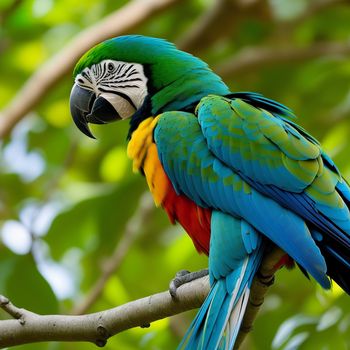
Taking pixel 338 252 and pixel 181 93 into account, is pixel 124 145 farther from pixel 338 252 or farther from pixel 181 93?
pixel 338 252

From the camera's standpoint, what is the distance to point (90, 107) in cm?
300

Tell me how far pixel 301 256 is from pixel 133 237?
197 cm

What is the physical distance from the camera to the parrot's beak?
2.98 metres

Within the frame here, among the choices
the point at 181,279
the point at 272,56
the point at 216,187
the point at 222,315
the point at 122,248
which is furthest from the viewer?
the point at 272,56

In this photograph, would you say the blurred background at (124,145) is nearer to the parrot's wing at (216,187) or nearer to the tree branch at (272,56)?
the tree branch at (272,56)

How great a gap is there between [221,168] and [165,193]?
215 mm

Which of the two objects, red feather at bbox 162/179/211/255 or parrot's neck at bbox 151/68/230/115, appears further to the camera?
parrot's neck at bbox 151/68/230/115

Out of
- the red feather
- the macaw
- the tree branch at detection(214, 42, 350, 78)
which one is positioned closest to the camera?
the macaw

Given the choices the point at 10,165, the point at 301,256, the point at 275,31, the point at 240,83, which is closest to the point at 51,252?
the point at 10,165

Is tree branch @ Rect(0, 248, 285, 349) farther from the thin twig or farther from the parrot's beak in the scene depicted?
the thin twig

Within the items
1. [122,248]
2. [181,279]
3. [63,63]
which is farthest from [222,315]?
[63,63]

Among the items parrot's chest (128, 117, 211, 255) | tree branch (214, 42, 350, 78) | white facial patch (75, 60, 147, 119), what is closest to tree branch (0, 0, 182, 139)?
tree branch (214, 42, 350, 78)

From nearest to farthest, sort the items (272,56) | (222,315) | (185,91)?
(222,315)
(185,91)
(272,56)

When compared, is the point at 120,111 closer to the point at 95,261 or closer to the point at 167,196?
the point at 167,196
